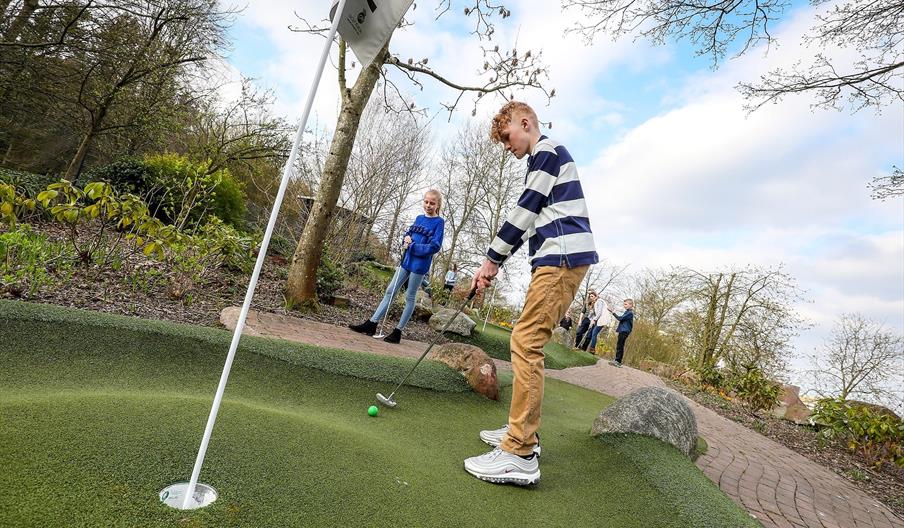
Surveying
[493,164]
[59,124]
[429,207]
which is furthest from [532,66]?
[493,164]

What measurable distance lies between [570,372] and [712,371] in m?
4.19

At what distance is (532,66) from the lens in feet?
24.4


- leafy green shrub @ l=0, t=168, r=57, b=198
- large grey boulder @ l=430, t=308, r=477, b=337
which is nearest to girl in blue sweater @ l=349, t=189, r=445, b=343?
large grey boulder @ l=430, t=308, r=477, b=337

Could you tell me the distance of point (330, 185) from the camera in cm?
611

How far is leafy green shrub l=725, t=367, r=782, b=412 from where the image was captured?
886 cm

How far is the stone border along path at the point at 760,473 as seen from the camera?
3.20 meters

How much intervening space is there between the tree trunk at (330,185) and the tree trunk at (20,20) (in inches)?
283

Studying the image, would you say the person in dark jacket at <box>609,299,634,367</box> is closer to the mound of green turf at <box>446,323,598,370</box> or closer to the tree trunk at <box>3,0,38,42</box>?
the mound of green turf at <box>446,323,598,370</box>

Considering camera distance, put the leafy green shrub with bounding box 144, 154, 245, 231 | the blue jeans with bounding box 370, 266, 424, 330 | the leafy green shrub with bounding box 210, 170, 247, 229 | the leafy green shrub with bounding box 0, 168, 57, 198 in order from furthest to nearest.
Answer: the leafy green shrub with bounding box 210, 170, 247, 229 → the leafy green shrub with bounding box 144, 154, 245, 231 → the leafy green shrub with bounding box 0, 168, 57, 198 → the blue jeans with bounding box 370, 266, 424, 330

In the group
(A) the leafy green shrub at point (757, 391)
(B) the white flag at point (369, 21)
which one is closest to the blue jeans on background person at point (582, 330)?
(A) the leafy green shrub at point (757, 391)

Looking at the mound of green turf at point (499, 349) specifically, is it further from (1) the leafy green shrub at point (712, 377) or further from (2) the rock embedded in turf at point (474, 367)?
(2) the rock embedded in turf at point (474, 367)

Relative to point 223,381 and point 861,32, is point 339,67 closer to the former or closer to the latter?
point 223,381

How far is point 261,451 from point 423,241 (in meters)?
3.59

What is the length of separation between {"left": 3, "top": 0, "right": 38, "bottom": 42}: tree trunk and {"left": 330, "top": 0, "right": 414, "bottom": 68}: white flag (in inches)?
410
